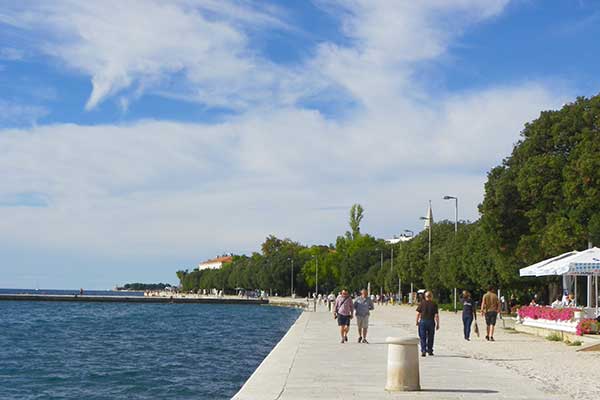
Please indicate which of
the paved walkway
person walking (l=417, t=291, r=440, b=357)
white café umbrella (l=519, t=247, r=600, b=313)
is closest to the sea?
the paved walkway

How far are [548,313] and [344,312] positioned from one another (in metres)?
8.80

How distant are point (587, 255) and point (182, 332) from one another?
31.0 m

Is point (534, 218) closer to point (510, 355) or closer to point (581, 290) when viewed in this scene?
point (581, 290)

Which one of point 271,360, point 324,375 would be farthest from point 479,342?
point 324,375

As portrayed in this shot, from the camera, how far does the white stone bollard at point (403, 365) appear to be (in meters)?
13.8

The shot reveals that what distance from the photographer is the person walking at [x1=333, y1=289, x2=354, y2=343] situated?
26797 millimetres

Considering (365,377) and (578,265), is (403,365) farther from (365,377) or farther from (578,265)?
(578,265)

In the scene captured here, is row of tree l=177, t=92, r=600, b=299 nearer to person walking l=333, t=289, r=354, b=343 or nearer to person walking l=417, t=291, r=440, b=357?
person walking l=333, t=289, r=354, b=343

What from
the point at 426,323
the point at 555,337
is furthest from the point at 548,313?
the point at 426,323

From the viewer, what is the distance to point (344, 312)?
27.0m

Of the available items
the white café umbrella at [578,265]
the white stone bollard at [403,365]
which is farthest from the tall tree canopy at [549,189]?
the white stone bollard at [403,365]

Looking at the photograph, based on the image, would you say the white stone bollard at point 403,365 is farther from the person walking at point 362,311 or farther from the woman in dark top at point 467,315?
the woman in dark top at point 467,315

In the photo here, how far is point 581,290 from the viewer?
156ft

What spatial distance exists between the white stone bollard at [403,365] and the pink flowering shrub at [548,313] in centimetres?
1589
